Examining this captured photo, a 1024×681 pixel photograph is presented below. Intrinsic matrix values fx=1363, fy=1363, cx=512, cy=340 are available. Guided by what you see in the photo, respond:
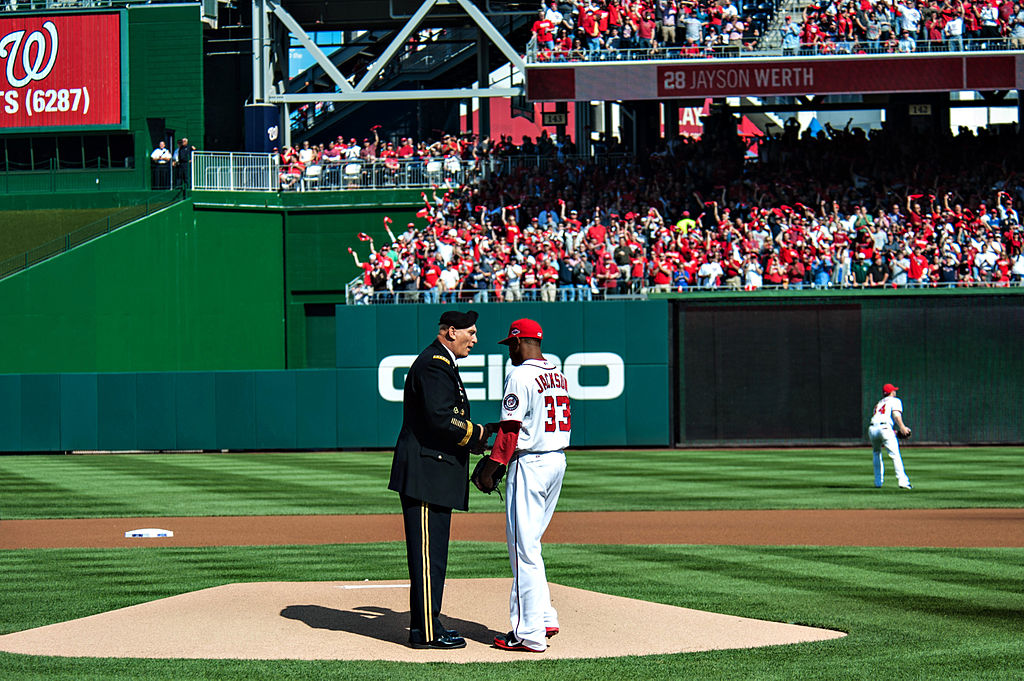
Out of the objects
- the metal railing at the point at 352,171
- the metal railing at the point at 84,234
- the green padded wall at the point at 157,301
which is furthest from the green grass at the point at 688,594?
the metal railing at the point at 352,171

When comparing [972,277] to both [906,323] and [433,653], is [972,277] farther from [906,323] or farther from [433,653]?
[433,653]

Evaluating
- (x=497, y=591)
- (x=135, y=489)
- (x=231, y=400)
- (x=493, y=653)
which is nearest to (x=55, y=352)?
(x=231, y=400)

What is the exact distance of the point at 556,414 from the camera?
8.45m

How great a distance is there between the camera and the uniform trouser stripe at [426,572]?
8.50 metres

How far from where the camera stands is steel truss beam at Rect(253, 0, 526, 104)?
1465 inches

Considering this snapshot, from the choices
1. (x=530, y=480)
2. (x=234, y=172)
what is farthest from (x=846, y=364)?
(x=530, y=480)

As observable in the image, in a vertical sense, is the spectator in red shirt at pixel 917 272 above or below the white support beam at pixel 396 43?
below

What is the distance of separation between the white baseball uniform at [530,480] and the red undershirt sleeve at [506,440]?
0.03 m

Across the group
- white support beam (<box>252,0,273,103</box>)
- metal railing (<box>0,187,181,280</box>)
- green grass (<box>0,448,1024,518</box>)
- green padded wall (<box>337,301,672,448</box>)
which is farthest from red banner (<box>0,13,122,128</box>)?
green padded wall (<box>337,301,672,448</box>)

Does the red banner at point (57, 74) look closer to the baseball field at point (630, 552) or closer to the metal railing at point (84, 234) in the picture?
the metal railing at point (84, 234)

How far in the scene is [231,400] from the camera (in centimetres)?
3075

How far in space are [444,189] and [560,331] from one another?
7234 millimetres

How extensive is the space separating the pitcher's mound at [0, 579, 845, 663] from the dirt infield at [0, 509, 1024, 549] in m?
5.18

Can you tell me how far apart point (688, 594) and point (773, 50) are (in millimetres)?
24693
